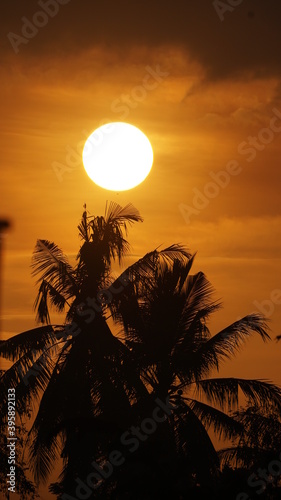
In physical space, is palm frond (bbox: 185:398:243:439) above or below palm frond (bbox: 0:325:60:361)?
below

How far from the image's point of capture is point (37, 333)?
843 inches

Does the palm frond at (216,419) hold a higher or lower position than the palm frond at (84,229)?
lower

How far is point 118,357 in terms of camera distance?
68.3ft

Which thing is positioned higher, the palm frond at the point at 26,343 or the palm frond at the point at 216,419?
the palm frond at the point at 26,343

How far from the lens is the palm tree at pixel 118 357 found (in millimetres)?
20031

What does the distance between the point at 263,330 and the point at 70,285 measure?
200 inches

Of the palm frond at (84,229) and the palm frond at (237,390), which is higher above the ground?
the palm frond at (84,229)

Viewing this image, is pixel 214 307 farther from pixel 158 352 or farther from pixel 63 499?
pixel 63 499

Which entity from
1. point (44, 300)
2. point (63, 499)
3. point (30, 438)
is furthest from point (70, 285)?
point (63, 499)

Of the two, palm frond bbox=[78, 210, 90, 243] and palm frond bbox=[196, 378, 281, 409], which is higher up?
palm frond bbox=[78, 210, 90, 243]

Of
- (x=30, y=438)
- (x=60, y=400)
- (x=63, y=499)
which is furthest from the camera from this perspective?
(x=30, y=438)

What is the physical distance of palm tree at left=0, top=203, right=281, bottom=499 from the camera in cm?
2003

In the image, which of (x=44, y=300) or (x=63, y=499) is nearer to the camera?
(x=63, y=499)

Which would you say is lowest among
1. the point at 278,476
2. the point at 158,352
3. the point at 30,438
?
the point at 278,476
